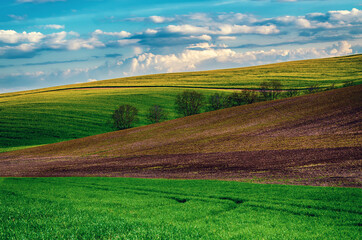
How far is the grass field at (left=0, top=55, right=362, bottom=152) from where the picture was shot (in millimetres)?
63469

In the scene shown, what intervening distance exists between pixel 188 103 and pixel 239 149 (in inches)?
1767

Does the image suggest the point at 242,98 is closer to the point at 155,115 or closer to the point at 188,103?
the point at 188,103

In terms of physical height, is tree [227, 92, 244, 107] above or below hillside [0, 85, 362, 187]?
above

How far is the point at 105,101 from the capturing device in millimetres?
85062

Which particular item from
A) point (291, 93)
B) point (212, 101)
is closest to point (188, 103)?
point (212, 101)

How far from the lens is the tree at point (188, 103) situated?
74.1 m

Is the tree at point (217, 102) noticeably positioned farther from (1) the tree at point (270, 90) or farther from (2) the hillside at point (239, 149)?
(2) the hillside at point (239, 149)

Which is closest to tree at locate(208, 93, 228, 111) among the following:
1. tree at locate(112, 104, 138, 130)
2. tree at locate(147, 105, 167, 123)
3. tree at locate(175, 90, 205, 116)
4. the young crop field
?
tree at locate(175, 90, 205, 116)

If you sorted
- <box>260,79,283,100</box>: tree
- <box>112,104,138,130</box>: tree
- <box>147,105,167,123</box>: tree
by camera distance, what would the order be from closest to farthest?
<box>112,104,138,130</box>: tree
<box>147,105,167,123</box>: tree
<box>260,79,283,100</box>: tree

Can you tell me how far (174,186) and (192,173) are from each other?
15.7 ft

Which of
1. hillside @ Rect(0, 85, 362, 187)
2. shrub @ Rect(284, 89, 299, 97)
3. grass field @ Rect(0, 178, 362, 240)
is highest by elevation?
shrub @ Rect(284, 89, 299, 97)

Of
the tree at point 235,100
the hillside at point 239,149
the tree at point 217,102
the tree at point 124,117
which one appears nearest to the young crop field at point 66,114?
the tree at point 124,117

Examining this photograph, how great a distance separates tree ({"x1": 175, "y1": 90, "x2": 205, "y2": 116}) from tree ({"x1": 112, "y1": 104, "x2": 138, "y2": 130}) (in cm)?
1120

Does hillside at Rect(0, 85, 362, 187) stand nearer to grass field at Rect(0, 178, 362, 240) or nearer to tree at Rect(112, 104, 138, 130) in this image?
grass field at Rect(0, 178, 362, 240)
